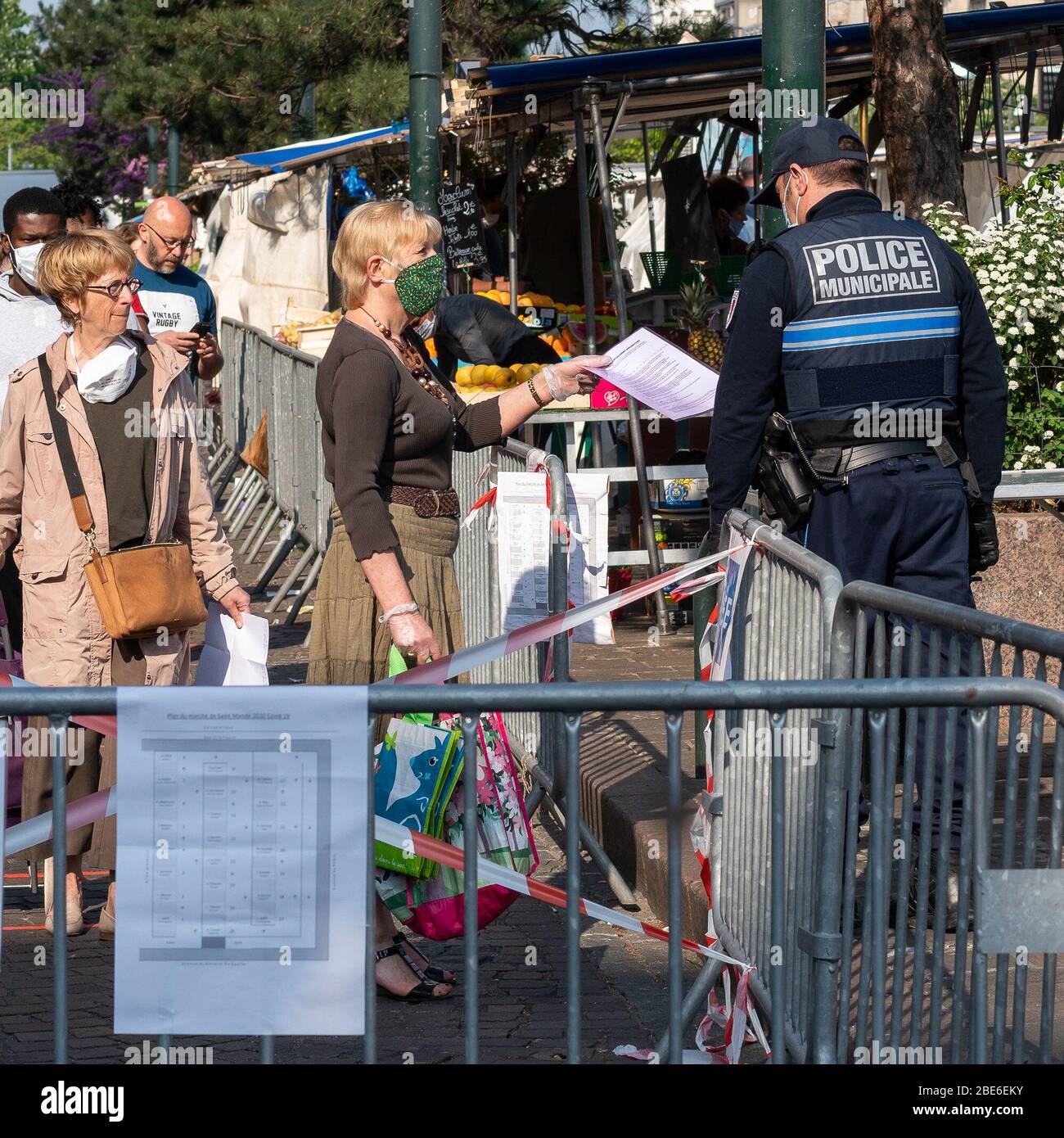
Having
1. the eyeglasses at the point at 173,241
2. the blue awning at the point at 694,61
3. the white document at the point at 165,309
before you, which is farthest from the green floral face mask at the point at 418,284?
the blue awning at the point at 694,61

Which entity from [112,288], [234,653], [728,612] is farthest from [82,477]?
[728,612]

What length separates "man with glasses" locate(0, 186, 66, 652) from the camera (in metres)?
6.29

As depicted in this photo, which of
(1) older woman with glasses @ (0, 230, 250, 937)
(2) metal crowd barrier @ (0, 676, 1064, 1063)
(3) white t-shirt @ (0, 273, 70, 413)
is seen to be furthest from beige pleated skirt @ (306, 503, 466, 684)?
(3) white t-shirt @ (0, 273, 70, 413)

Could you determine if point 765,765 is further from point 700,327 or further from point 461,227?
point 461,227

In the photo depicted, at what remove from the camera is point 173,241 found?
8109mm

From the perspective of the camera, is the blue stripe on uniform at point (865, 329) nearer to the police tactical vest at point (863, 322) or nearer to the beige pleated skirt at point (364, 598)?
the police tactical vest at point (863, 322)

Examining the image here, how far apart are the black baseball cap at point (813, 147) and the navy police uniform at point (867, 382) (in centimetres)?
14

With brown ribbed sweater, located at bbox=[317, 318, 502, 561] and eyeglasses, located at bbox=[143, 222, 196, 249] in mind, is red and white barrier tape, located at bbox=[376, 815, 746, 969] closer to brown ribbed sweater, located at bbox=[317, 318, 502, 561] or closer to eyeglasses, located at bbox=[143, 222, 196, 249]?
brown ribbed sweater, located at bbox=[317, 318, 502, 561]

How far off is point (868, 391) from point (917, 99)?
5398mm

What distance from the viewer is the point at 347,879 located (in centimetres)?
292

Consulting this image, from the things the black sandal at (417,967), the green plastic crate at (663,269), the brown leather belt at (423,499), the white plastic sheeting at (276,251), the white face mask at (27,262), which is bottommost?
the black sandal at (417,967)

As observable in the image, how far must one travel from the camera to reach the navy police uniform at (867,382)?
15.9 ft

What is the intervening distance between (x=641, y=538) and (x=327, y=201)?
371 inches

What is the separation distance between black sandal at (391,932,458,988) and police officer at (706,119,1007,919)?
1.46 meters
